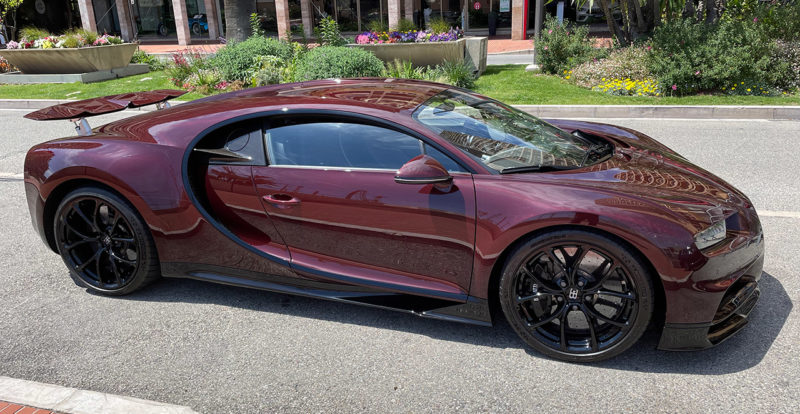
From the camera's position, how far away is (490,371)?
3.04m

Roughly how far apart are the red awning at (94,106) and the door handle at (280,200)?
170 centimetres

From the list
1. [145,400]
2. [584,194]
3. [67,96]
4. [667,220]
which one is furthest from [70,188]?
[67,96]

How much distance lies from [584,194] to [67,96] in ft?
46.7

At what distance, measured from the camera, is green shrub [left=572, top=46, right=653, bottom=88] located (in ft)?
39.2

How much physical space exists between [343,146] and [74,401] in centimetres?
184

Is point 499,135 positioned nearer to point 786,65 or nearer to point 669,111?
point 669,111

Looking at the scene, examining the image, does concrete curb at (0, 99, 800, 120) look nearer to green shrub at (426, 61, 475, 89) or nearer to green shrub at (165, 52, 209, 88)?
green shrub at (426, 61, 475, 89)

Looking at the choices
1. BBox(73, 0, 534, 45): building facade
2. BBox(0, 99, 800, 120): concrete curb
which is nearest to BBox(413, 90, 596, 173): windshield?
BBox(0, 99, 800, 120): concrete curb

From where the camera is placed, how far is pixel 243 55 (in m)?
13.4

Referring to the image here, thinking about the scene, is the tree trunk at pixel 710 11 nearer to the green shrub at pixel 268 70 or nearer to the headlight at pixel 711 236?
the green shrub at pixel 268 70

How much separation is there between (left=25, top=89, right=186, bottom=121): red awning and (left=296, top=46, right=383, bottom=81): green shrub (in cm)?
699

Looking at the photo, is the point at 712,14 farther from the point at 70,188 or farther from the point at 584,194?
the point at 70,188

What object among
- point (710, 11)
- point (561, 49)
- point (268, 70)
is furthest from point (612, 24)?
point (268, 70)

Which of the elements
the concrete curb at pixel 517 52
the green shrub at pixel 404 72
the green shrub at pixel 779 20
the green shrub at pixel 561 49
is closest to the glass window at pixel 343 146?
the green shrub at pixel 404 72
